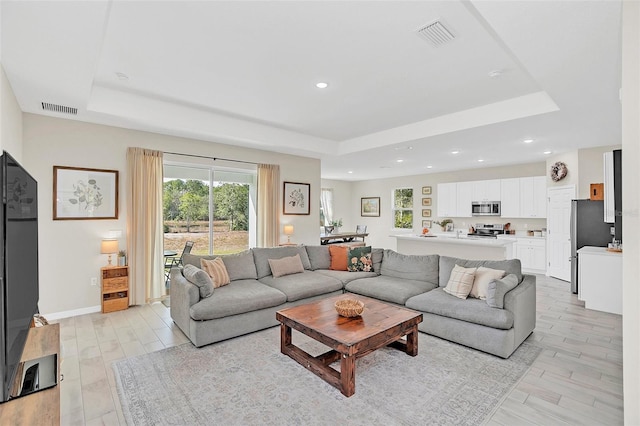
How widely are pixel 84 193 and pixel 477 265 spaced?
17.1ft

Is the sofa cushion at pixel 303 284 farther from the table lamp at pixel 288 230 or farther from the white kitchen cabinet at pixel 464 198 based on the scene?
the white kitchen cabinet at pixel 464 198

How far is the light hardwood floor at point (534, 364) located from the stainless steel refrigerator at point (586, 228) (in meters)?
1.31

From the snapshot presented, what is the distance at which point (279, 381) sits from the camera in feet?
8.34

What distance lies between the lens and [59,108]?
3.70 metres

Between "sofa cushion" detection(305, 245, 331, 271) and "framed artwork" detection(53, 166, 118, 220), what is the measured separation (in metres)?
2.94

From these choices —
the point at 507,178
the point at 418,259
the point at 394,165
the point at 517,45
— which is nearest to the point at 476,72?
the point at 517,45

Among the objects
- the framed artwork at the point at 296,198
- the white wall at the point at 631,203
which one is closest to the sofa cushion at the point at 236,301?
the framed artwork at the point at 296,198

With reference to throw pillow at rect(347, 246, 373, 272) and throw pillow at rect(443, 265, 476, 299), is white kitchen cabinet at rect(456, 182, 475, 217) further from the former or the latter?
throw pillow at rect(443, 265, 476, 299)

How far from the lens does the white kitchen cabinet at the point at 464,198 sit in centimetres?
837

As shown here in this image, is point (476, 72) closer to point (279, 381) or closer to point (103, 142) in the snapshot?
point (279, 381)

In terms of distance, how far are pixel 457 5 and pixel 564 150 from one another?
535 cm

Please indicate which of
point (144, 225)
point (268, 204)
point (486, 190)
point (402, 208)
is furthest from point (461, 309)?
point (402, 208)

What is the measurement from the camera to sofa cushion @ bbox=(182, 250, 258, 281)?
3.96 meters

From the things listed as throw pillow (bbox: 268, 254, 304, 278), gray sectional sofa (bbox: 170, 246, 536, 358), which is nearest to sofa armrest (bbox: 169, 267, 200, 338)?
gray sectional sofa (bbox: 170, 246, 536, 358)
